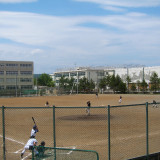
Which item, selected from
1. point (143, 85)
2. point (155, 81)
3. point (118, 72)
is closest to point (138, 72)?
point (143, 85)

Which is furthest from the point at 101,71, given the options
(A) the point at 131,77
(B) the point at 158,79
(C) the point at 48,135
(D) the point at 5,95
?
(C) the point at 48,135

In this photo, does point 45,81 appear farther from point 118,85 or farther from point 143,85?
point 143,85

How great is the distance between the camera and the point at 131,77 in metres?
101

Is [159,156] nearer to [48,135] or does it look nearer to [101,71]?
[48,135]

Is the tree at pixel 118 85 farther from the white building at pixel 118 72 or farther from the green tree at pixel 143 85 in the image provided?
the white building at pixel 118 72

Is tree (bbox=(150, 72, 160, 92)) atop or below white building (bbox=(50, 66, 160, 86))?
below

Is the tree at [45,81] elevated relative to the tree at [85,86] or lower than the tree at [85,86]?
elevated

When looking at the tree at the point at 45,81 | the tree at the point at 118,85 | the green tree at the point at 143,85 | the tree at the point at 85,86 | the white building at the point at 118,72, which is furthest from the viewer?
the tree at the point at 45,81

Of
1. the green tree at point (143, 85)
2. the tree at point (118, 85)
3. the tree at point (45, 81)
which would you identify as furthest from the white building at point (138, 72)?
the tree at point (45, 81)

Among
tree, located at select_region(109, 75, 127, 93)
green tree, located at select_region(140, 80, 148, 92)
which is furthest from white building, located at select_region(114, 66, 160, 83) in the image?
tree, located at select_region(109, 75, 127, 93)

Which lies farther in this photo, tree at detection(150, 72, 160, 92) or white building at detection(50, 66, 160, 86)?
white building at detection(50, 66, 160, 86)

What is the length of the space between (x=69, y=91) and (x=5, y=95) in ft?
97.4

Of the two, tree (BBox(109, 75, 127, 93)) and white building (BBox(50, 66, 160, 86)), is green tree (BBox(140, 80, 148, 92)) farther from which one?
tree (BBox(109, 75, 127, 93))

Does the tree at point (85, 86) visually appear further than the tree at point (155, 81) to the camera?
Yes
